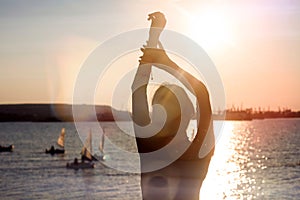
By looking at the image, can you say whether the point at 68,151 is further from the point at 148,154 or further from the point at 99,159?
the point at 148,154

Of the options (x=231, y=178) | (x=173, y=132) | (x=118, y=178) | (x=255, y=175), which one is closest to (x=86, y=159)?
(x=118, y=178)

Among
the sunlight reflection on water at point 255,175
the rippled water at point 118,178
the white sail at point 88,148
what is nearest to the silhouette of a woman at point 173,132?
the sunlight reflection on water at point 255,175

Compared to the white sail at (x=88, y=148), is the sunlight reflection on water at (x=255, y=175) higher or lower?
lower

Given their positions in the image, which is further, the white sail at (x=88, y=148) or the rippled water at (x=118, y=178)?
the white sail at (x=88, y=148)

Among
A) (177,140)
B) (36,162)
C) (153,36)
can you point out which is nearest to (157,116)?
(177,140)

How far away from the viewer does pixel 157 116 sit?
197 centimetres

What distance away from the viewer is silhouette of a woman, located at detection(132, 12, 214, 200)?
6.40ft

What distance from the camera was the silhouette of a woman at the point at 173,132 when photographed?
1951 millimetres

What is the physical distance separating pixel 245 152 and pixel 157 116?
209 ft

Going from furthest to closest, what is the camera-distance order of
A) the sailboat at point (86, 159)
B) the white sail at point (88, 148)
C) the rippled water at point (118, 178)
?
the sailboat at point (86, 159), the white sail at point (88, 148), the rippled water at point (118, 178)

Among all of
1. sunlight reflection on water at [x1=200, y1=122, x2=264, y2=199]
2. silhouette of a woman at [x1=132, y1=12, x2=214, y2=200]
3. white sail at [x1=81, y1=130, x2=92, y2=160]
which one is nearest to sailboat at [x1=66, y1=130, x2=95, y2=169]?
white sail at [x1=81, y1=130, x2=92, y2=160]

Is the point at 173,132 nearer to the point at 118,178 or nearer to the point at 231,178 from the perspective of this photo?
the point at 118,178

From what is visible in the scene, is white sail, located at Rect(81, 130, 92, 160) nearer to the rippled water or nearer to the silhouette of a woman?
the rippled water

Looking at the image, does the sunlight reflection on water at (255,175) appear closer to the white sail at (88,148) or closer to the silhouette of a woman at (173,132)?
the white sail at (88,148)
